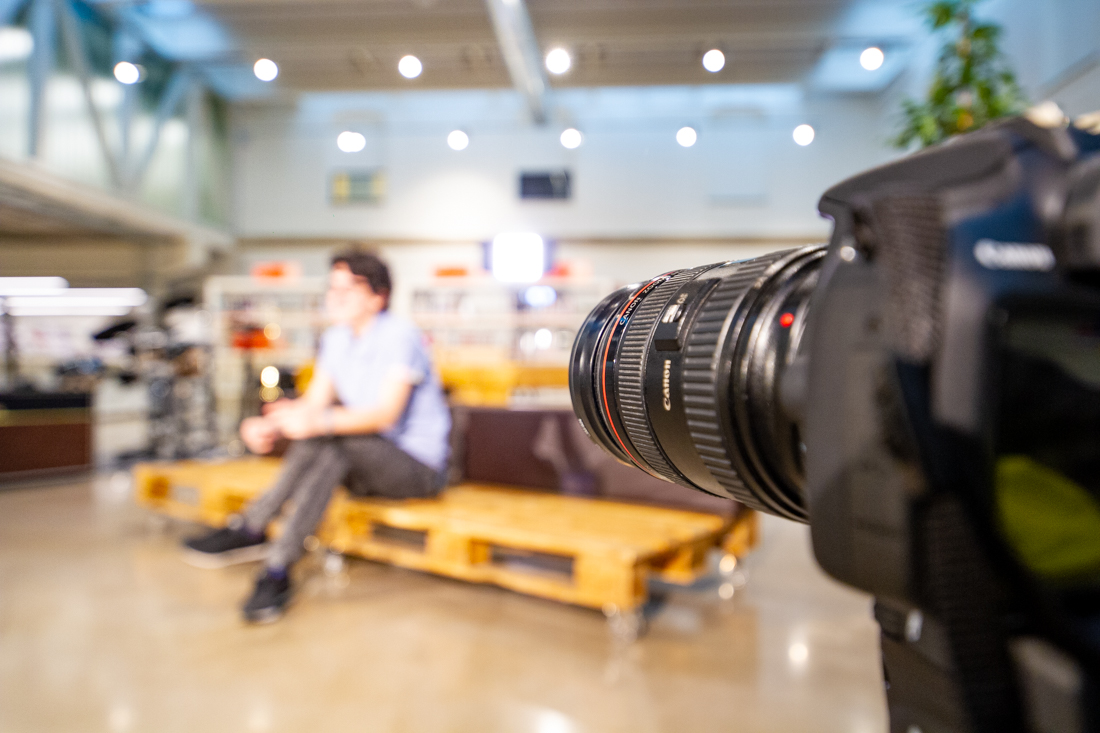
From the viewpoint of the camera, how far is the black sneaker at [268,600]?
1.58 meters

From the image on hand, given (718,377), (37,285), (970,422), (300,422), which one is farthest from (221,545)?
(37,285)

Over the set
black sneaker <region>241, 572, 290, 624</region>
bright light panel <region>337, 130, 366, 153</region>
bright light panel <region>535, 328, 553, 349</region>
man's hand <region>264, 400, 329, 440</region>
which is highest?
bright light panel <region>337, 130, 366, 153</region>

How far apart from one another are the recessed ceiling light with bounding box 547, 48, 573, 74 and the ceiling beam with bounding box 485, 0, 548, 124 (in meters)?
0.21

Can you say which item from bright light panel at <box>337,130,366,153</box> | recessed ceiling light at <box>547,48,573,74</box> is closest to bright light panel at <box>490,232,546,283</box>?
bright light panel at <box>337,130,366,153</box>

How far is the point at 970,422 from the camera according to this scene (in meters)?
0.27

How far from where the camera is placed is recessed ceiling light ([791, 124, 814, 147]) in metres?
6.55

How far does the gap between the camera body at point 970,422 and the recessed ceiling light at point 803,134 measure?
278 inches

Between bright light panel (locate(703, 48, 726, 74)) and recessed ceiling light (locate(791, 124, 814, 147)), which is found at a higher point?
bright light panel (locate(703, 48, 726, 74))

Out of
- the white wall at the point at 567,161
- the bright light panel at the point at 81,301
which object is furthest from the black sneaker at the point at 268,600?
the bright light panel at the point at 81,301

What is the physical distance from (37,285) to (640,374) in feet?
29.0

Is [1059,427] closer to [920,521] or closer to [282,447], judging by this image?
[920,521]

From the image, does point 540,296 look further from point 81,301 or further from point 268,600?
point 81,301

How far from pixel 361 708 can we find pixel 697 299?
107cm

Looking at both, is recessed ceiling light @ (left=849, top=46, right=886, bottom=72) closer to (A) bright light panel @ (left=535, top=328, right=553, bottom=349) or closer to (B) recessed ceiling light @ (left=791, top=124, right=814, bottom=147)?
(B) recessed ceiling light @ (left=791, top=124, right=814, bottom=147)
